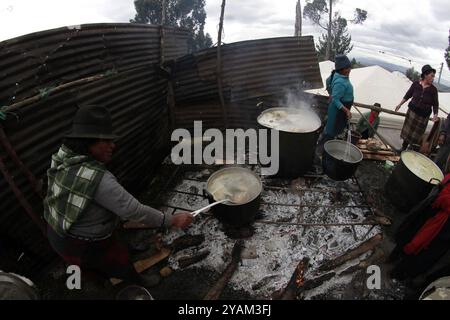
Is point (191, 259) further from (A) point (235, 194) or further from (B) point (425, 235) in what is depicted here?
(B) point (425, 235)

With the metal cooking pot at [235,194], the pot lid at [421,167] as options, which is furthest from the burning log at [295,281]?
the pot lid at [421,167]

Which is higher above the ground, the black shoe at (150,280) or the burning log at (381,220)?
the burning log at (381,220)

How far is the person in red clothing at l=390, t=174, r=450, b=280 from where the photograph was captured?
3471 mm

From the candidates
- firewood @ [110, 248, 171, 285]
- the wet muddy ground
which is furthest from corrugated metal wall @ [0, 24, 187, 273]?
Result: firewood @ [110, 248, 171, 285]

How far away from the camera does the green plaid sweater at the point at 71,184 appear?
2.64 meters

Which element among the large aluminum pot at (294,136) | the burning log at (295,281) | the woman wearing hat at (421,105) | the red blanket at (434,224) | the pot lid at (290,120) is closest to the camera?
the red blanket at (434,224)

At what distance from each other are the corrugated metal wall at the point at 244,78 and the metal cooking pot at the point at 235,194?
120 inches

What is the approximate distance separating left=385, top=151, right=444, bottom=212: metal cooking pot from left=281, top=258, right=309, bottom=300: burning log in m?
2.55

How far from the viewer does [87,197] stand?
8.76ft

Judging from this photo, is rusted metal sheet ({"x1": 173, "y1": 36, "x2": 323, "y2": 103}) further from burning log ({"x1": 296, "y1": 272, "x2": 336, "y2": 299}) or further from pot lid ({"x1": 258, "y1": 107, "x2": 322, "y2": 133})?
burning log ({"x1": 296, "y1": 272, "x2": 336, "y2": 299})

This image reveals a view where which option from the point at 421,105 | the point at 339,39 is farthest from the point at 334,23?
the point at 421,105

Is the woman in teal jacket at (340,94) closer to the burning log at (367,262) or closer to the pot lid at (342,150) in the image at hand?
the pot lid at (342,150)

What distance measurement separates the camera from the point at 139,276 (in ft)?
13.2

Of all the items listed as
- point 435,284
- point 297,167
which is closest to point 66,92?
point 297,167
